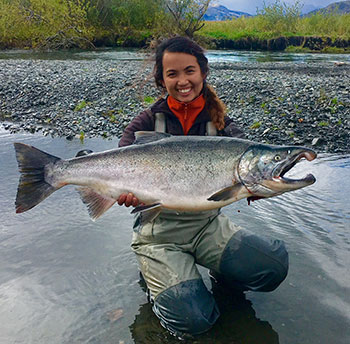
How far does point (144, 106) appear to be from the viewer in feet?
30.5

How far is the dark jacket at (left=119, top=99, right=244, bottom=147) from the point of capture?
3.21m

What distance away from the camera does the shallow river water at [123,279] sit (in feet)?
8.63

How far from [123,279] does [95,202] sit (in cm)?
76

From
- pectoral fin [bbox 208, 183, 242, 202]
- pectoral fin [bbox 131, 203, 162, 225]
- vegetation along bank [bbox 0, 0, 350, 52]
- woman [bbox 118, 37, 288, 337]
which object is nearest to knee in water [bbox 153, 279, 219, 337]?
woman [bbox 118, 37, 288, 337]

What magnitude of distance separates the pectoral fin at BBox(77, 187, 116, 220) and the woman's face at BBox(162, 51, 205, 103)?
1043mm

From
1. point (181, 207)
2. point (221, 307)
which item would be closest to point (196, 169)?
point (181, 207)

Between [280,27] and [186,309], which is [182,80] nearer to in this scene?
[186,309]

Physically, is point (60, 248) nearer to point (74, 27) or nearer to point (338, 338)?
point (338, 338)

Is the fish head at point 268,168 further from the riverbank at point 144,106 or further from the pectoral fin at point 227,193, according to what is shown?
the riverbank at point 144,106

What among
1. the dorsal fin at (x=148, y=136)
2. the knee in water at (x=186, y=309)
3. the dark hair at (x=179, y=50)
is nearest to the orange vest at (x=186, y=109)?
the dark hair at (x=179, y=50)

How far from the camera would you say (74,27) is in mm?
31125

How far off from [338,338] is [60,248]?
8.05 feet

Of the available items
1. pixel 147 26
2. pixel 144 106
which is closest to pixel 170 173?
pixel 144 106

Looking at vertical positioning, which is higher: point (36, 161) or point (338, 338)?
point (36, 161)
